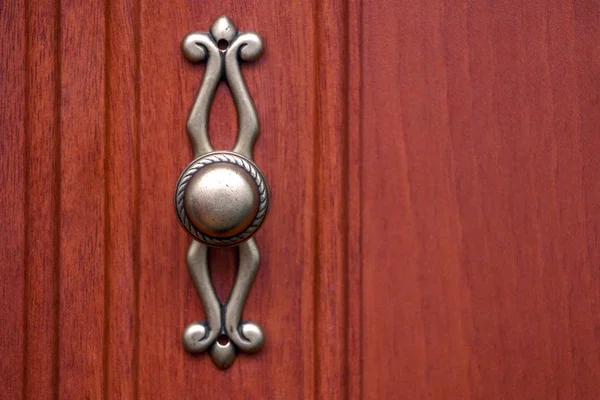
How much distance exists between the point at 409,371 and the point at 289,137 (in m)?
0.18

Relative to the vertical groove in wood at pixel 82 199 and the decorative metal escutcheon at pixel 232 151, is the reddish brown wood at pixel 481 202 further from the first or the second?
the vertical groove in wood at pixel 82 199

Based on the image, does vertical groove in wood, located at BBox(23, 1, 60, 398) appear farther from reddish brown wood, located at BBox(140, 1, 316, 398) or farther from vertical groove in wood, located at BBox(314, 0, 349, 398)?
vertical groove in wood, located at BBox(314, 0, 349, 398)

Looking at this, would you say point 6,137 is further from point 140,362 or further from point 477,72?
point 477,72

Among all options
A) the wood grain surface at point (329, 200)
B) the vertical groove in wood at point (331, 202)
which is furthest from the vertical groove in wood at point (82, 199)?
the vertical groove in wood at point (331, 202)

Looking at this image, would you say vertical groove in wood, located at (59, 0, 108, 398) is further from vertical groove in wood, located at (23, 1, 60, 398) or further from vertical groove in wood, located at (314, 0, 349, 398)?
vertical groove in wood, located at (314, 0, 349, 398)

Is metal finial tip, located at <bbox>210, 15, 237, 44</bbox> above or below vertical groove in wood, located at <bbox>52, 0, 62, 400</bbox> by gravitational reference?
above

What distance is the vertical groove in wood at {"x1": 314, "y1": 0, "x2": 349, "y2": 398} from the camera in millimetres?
384

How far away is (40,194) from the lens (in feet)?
1.27

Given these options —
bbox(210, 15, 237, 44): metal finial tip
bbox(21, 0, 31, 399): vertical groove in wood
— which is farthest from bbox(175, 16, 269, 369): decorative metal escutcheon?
bbox(21, 0, 31, 399): vertical groove in wood

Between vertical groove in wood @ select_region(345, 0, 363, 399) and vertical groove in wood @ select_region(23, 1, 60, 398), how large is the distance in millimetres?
208

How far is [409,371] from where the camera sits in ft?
1.25

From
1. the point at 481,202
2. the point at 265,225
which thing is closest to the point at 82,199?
the point at 265,225

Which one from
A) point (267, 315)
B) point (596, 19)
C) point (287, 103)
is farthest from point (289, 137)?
point (596, 19)

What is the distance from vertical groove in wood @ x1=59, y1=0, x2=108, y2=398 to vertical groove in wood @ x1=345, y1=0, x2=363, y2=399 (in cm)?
17
